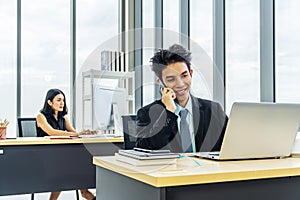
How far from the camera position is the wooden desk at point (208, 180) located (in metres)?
1.09

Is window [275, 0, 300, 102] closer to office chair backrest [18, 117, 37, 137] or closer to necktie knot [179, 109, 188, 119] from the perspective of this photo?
necktie knot [179, 109, 188, 119]

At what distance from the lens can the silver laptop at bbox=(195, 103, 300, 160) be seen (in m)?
1.28

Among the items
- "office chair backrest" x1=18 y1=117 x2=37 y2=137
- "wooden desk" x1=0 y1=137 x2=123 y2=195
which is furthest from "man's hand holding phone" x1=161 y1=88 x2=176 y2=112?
"office chair backrest" x1=18 y1=117 x2=37 y2=137

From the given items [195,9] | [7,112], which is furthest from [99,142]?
[7,112]

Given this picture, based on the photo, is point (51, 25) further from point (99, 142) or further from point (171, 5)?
point (99, 142)

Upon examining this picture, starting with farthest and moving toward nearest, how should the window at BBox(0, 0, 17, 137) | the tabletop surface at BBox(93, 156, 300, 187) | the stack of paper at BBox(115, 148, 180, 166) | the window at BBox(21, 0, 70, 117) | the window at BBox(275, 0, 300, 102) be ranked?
the window at BBox(21, 0, 70, 117) < the window at BBox(0, 0, 17, 137) < the window at BBox(275, 0, 300, 102) < the stack of paper at BBox(115, 148, 180, 166) < the tabletop surface at BBox(93, 156, 300, 187)

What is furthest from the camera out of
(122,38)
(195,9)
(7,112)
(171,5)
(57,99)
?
(7,112)

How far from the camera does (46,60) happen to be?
16.7ft

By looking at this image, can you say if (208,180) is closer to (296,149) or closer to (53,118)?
(296,149)

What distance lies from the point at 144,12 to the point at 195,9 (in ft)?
5.45

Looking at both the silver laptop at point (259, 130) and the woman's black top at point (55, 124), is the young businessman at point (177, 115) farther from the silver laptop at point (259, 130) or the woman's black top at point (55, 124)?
the woman's black top at point (55, 124)

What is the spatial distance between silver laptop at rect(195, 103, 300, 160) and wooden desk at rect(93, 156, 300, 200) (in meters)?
0.05

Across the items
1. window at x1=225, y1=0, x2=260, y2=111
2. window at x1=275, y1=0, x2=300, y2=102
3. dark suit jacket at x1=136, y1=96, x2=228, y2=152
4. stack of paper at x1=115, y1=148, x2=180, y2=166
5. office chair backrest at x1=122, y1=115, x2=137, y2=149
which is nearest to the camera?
stack of paper at x1=115, y1=148, x2=180, y2=166

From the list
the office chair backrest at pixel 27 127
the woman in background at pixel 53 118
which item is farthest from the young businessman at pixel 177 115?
the office chair backrest at pixel 27 127
